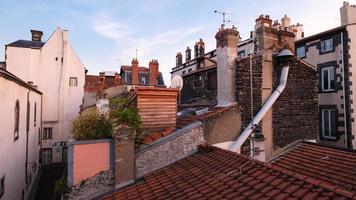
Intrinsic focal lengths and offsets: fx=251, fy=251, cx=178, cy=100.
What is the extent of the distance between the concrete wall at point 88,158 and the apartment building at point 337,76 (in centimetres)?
1699

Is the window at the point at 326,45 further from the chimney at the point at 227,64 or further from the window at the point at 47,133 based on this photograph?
the window at the point at 47,133

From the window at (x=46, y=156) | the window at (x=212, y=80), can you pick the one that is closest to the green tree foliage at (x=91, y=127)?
the window at (x=212, y=80)

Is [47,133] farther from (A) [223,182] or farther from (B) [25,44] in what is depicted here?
(A) [223,182]

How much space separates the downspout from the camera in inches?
324

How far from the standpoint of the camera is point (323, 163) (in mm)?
7539

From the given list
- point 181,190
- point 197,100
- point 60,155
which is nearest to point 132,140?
point 181,190

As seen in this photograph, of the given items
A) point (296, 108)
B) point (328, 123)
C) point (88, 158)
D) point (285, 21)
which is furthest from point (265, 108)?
point (285, 21)

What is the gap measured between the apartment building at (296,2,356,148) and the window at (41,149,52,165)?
25251mm

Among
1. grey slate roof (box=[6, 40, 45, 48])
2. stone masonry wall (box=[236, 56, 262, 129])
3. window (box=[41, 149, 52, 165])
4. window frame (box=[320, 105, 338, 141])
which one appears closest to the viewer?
stone masonry wall (box=[236, 56, 262, 129])

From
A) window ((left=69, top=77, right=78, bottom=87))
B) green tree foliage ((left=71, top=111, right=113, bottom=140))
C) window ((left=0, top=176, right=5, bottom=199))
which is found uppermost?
window ((left=69, top=77, right=78, bottom=87))

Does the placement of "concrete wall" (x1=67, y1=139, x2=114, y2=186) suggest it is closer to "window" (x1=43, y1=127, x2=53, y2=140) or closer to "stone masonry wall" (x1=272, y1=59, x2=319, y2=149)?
"stone masonry wall" (x1=272, y1=59, x2=319, y2=149)

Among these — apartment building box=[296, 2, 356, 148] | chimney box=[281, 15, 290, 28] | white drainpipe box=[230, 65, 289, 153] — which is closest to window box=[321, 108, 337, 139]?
apartment building box=[296, 2, 356, 148]

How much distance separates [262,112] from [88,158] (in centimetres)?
590

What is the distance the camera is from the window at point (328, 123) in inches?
717
